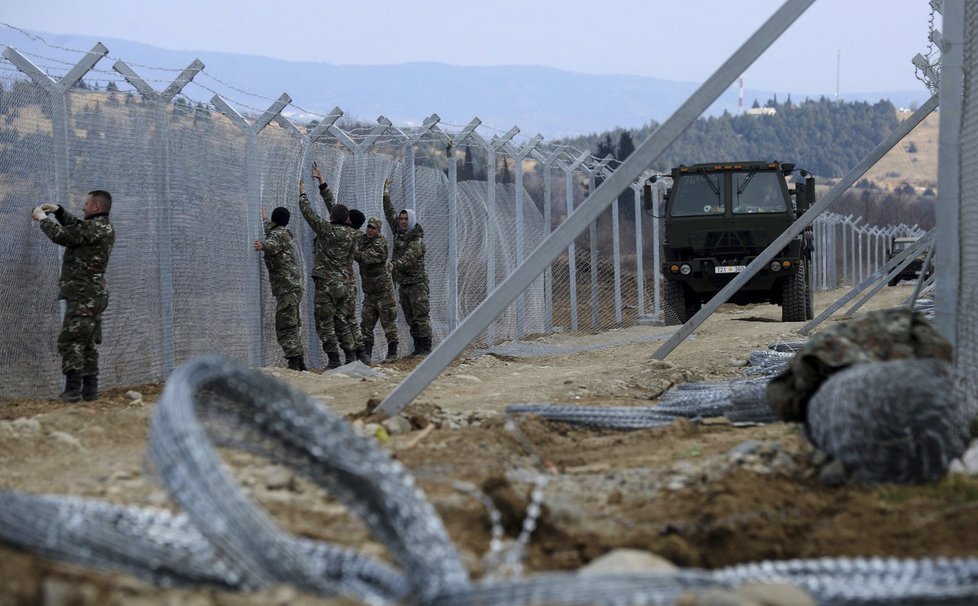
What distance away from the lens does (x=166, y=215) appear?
30.7ft

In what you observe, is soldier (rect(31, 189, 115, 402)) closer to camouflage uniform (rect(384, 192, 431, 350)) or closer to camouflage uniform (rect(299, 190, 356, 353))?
camouflage uniform (rect(299, 190, 356, 353))

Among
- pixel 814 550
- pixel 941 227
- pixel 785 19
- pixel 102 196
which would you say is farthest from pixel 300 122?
pixel 814 550

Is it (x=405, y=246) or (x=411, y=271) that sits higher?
(x=405, y=246)

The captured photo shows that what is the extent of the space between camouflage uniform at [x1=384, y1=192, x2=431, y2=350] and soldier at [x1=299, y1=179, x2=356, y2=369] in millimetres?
1456

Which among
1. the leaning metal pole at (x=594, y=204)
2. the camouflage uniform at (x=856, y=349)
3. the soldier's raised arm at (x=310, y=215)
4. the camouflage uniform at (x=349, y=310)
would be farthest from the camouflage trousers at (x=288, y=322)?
the camouflage uniform at (x=856, y=349)

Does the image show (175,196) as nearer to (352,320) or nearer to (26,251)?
(26,251)

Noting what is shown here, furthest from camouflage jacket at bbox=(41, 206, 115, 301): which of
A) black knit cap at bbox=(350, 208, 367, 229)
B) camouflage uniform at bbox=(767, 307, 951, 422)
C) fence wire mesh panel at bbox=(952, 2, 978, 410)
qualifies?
fence wire mesh panel at bbox=(952, 2, 978, 410)

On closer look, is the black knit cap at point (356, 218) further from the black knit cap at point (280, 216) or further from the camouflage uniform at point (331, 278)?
the black knit cap at point (280, 216)

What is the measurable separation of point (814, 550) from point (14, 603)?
223 centimetres

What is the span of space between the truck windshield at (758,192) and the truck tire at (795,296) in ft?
3.36

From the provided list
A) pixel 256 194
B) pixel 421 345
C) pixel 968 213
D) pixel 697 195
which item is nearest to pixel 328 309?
pixel 256 194

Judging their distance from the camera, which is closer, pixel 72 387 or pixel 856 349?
pixel 856 349

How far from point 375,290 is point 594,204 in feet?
21.5

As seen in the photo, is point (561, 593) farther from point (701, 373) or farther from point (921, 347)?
point (701, 373)
